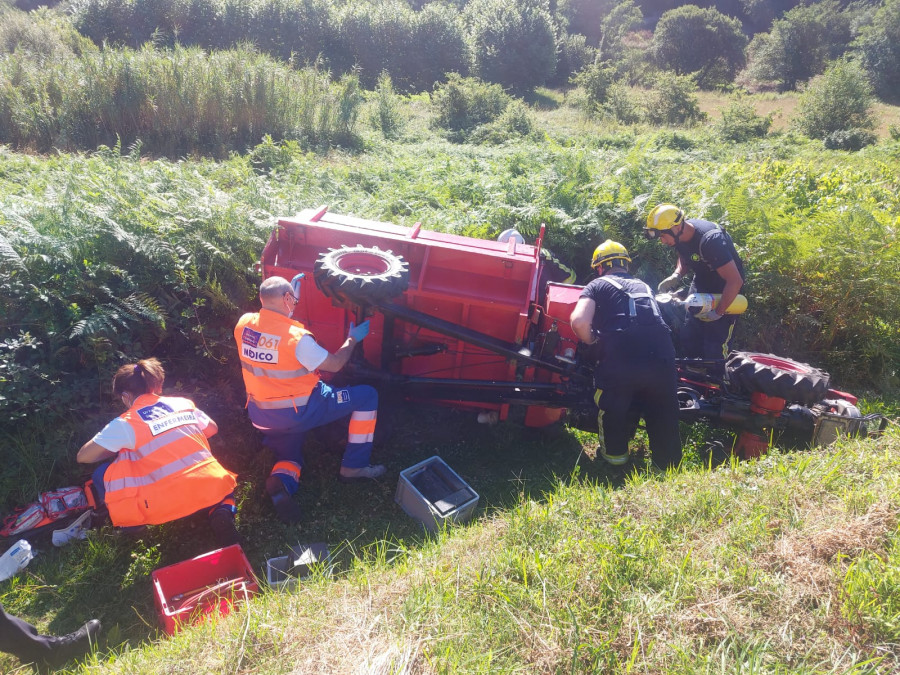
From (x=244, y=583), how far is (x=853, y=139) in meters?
22.6

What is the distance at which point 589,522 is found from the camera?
303cm

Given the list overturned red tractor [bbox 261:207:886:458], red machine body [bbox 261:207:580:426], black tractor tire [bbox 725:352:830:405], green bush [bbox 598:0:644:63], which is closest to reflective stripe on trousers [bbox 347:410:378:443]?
overturned red tractor [bbox 261:207:886:458]

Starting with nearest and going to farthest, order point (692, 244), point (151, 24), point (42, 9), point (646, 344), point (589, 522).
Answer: point (589, 522), point (646, 344), point (692, 244), point (42, 9), point (151, 24)

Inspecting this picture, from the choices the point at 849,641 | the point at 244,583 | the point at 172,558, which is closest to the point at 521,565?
the point at 849,641

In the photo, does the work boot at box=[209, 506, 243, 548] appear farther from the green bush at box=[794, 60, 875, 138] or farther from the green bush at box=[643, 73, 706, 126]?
the green bush at box=[794, 60, 875, 138]

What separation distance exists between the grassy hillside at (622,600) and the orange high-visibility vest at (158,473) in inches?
33.1

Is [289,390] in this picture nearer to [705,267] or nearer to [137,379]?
[137,379]

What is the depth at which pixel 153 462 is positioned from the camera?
3514 mm

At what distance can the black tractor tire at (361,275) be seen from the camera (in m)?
3.83

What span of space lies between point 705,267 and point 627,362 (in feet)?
6.48

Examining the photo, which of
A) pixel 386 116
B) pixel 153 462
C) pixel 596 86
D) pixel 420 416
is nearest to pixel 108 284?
pixel 153 462

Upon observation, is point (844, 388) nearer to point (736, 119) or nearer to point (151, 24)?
point (736, 119)

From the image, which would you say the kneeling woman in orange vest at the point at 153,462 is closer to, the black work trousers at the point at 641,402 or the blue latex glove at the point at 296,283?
the blue latex glove at the point at 296,283

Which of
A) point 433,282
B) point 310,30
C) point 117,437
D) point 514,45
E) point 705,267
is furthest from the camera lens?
point 514,45
